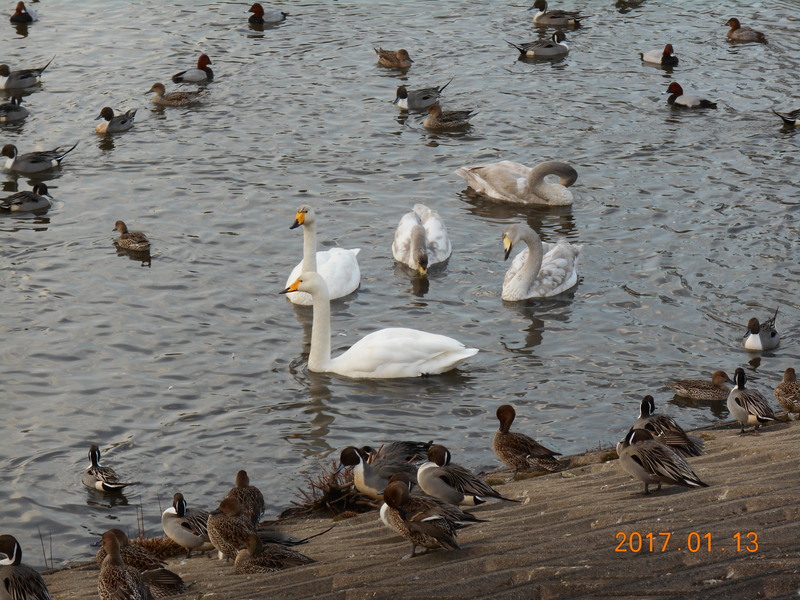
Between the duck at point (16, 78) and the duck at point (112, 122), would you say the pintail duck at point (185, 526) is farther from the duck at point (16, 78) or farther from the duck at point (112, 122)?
the duck at point (16, 78)

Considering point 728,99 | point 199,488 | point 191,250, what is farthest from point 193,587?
point 728,99

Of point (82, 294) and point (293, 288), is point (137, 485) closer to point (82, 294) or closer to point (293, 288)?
point (293, 288)

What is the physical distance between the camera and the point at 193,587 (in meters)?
8.33

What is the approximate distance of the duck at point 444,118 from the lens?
74.5ft

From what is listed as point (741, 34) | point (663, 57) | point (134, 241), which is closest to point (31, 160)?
point (134, 241)

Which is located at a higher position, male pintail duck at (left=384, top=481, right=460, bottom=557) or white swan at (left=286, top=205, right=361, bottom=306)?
male pintail duck at (left=384, top=481, right=460, bottom=557)

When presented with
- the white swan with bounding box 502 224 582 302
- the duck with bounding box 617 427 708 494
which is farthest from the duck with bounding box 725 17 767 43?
the duck with bounding box 617 427 708 494

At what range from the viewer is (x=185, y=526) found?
32.1 ft

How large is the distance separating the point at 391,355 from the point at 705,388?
138 inches

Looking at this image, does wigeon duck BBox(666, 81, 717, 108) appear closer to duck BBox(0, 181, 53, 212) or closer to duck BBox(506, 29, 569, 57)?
duck BBox(506, 29, 569, 57)

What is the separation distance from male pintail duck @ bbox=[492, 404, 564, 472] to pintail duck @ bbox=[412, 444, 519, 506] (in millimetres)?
2107

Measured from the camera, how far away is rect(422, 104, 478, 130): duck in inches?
894

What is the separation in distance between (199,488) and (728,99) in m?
16.3

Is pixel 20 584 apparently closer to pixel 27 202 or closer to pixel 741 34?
pixel 27 202
